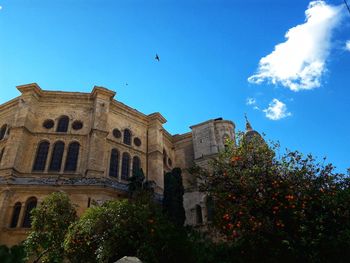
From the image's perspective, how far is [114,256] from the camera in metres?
9.52

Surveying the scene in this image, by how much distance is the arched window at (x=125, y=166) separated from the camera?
2345 cm

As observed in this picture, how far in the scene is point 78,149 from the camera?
22.5 m

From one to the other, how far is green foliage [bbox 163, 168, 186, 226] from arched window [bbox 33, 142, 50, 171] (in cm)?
930

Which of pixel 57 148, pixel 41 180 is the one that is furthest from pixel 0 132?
pixel 41 180

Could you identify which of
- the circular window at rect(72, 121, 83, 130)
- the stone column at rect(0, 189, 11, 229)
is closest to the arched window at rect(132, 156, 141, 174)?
the circular window at rect(72, 121, 83, 130)

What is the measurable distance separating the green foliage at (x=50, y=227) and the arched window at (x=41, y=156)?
7.19 meters

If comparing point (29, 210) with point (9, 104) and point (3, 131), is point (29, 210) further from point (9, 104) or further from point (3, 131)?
point (9, 104)

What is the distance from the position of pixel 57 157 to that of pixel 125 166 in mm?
5297

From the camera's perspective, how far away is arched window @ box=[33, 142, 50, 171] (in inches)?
833

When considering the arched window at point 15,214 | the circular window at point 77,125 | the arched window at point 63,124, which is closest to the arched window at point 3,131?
the arched window at point 63,124

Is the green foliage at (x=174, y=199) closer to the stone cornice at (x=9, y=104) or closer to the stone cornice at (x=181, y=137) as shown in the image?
the stone cornice at (x=181, y=137)

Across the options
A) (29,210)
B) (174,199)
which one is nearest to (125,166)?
(174,199)

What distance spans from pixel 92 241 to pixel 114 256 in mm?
1133

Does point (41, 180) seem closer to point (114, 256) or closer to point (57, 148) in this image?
point (57, 148)
